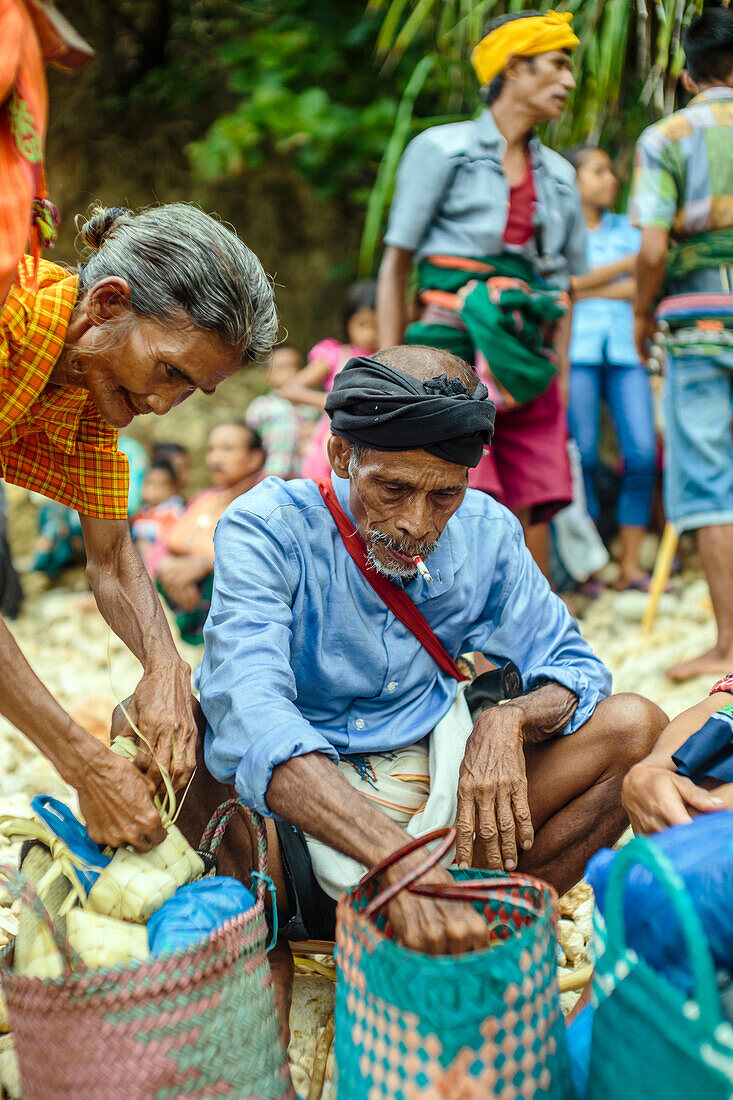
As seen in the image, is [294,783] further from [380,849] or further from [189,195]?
[189,195]

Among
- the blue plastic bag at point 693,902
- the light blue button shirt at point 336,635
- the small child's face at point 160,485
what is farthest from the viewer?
the small child's face at point 160,485

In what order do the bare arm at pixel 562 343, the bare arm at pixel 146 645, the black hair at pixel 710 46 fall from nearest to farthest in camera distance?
the bare arm at pixel 146 645, the black hair at pixel 710 46, the bare arm at pixel 562 343

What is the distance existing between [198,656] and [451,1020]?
12.9 feet

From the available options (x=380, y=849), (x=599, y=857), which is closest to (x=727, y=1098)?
(x=599, y=857)

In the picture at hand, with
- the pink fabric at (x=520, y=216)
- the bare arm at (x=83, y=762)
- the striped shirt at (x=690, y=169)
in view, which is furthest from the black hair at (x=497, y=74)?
the bare arm at (x=83, y=762)

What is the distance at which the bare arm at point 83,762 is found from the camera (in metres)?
1.74

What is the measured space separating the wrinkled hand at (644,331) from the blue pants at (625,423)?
3.31ft

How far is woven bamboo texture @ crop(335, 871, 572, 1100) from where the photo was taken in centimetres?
141

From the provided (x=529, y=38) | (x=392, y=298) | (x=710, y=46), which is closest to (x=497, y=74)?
(x=529, y=38)

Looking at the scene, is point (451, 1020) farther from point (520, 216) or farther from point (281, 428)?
point (281, 428)

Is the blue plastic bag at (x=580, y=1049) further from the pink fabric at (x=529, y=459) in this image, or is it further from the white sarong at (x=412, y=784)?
the pink fabric at (x=529, y=459)

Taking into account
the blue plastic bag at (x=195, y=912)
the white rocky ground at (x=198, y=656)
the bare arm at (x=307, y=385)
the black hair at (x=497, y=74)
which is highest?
the black hair at (x=497, y=74)

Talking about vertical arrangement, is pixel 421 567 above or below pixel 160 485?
above

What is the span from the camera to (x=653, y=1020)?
132cm
